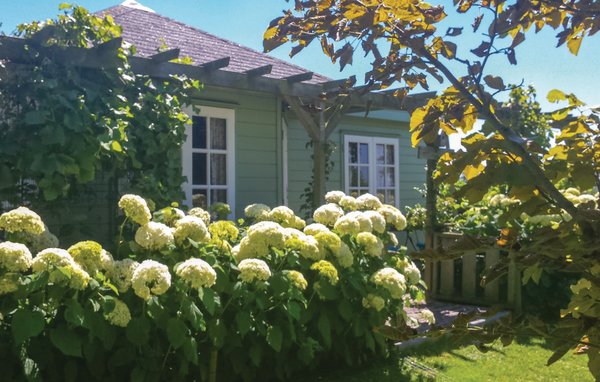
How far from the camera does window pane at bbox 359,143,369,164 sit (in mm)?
10305

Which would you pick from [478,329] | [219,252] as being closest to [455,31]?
[478,329]

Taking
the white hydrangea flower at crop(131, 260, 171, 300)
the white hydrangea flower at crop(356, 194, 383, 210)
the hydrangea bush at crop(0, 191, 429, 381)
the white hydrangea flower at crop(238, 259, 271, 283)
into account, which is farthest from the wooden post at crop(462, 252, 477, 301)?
the white hydrangea flower at crop(131, 260, 171, 300)

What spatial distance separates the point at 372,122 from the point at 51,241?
25.8 ft

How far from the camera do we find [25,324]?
255 cm

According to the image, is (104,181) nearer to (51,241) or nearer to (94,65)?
(94,65)

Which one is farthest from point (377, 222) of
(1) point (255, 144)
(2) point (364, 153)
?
(2) point (364, 153)

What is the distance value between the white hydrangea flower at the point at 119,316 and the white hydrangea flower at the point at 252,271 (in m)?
0.67

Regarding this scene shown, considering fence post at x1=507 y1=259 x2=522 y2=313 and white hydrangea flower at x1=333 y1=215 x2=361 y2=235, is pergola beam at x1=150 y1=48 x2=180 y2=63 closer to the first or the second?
white hydrangea flower at x1=333 y1=215 x2=361 y2=235

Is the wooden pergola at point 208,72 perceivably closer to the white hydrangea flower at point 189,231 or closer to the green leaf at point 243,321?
the white hydrangea flower at point 189,231

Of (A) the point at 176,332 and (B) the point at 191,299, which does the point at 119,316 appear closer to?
(A) the point at 176,332

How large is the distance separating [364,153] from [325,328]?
6.96 metres

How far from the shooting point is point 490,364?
4652 mm

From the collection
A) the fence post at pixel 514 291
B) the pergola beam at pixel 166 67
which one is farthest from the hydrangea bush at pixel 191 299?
the fence post at pixel 514 291

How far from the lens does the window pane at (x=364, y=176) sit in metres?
10.3
